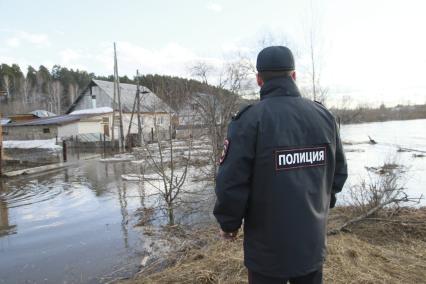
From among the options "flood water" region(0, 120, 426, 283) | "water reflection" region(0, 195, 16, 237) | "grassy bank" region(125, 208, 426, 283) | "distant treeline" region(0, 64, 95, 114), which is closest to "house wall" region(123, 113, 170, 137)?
"flood water" region(0, 120, 426, 283)

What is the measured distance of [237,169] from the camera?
2.02m

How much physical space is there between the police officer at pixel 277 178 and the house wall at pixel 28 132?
1556 inches

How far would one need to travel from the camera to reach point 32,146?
112ft

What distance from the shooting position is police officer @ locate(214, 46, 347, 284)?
6.70ft

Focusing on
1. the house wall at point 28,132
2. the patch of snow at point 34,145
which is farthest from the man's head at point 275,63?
the house wall at point 28,132

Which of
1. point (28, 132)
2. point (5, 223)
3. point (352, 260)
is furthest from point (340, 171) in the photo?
point (28, 132)

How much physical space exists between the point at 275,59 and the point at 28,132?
42888 millimetres

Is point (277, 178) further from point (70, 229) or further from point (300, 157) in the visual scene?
point (70, 229)

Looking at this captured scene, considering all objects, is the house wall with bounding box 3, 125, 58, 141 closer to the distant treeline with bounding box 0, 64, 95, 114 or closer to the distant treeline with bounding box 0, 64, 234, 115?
the distant treeline with bounding box 0, 64, 234, 115

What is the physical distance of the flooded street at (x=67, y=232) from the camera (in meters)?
6.20

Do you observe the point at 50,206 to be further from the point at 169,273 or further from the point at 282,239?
the point at 282,239

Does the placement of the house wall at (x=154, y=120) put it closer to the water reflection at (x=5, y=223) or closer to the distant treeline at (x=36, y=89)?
the water reflection at (x=5, y=223)

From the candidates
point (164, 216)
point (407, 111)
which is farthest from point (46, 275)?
point (407, 111)

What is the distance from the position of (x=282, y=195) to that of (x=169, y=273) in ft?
9.88
